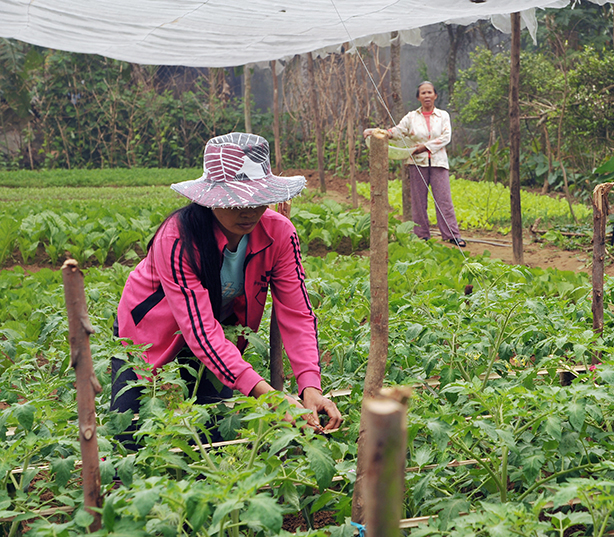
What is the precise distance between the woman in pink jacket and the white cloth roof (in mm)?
2742

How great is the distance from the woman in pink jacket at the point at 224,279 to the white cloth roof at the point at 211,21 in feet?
8.99

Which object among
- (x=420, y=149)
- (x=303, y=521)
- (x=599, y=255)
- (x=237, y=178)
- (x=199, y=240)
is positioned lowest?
(x=303, y=521)

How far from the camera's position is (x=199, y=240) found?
7.14ft

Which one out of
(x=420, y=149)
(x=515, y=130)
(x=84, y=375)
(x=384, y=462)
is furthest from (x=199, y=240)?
(x=420, y=149)

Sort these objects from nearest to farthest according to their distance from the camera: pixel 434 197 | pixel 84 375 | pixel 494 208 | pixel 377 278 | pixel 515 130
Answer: pixel 84 375 → pixel 377 278 → pixel 515 130 → pixel 434 197 → pixel 494 208

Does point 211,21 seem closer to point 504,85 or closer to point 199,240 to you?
point 199,240

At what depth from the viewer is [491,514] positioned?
130 cm

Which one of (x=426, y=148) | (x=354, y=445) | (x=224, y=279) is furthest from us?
(x=426, y=148)

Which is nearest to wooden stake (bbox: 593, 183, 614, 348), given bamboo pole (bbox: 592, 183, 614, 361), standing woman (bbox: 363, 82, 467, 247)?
bamboo pole (bbox: 592, 183, 614, 361)

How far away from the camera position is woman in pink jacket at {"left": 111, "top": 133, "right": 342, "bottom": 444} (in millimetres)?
2027

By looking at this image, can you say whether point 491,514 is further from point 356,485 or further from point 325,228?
point 325,228

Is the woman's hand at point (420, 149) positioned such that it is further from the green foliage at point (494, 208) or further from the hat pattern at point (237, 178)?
the hat pattern at point (237, 178)

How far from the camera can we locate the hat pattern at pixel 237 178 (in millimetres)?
2006

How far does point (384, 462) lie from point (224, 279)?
167cm
